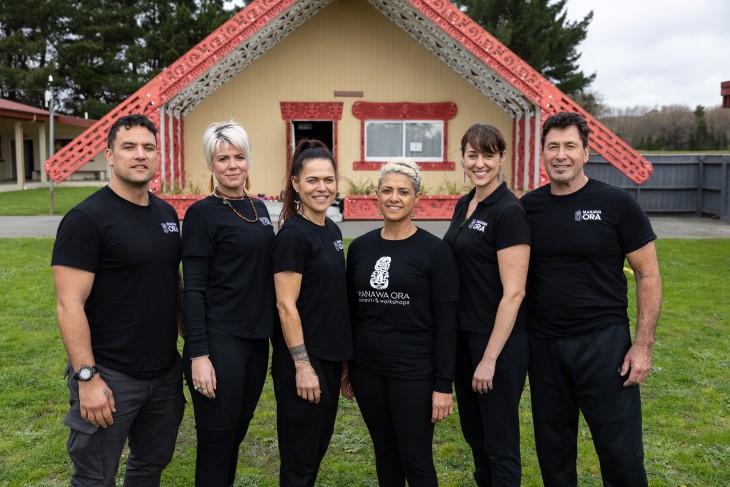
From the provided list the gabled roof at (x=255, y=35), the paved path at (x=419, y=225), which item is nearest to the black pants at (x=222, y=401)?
the paved path at (x=419, y=225)

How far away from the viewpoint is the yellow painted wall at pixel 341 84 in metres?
16.6

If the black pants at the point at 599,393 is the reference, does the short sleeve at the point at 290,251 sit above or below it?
above

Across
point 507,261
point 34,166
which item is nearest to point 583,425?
point 507,261

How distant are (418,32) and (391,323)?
14.0 metres

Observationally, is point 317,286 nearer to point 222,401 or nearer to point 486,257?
point 222,401

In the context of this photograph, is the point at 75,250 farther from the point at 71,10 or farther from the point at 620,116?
the point at 620,116

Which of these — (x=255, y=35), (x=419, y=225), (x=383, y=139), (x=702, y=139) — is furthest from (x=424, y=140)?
(x=702, y=139)

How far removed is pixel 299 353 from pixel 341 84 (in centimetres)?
1457

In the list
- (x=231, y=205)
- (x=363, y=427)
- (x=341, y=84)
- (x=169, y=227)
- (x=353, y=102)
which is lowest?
(x=363, y=427)

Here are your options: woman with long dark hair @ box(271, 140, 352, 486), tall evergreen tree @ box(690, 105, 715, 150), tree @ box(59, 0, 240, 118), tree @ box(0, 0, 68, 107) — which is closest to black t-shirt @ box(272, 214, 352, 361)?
woman with long dark hair @ box(271, 140, 352, 486)

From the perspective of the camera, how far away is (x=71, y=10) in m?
41.4

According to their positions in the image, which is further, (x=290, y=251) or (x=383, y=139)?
(x=383, y=139)

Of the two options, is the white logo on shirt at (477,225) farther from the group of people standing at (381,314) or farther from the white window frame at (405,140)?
the white window frame at (405,140)

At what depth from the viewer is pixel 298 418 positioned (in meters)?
3.12
